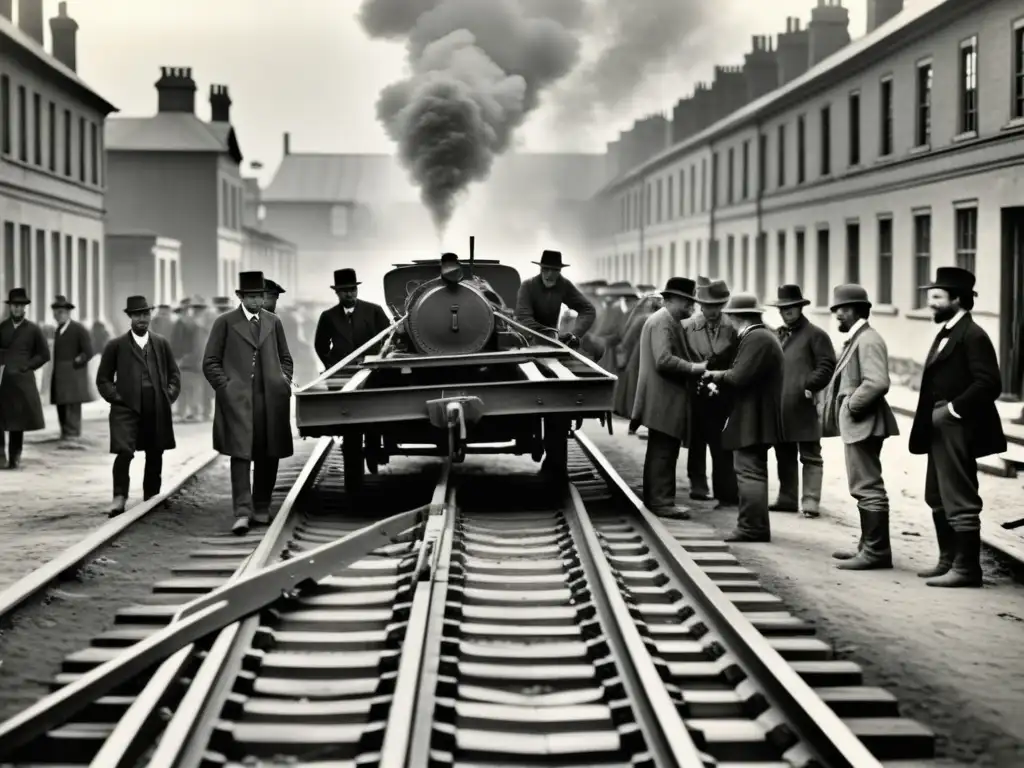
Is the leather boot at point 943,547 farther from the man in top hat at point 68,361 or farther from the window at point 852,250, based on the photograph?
the window at point 852,250

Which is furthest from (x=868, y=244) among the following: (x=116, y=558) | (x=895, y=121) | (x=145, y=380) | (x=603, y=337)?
(x=116, y=558)

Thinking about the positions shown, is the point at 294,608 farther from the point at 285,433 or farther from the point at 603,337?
the point at 603,337

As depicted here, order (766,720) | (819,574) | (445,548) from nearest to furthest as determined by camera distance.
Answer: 1. (766,720)
2. (445,548)
3. (819,574)

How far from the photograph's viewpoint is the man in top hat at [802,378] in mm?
11008

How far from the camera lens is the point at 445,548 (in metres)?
8.40

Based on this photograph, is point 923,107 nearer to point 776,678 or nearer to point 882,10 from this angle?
point 882,10

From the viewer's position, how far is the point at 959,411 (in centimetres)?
833

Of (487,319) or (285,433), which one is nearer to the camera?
(285,433)

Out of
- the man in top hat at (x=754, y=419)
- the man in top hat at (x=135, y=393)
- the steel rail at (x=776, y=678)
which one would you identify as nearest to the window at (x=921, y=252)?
the man in top hat at (x=754, y=419)

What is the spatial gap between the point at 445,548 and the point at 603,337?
13531 millimetres

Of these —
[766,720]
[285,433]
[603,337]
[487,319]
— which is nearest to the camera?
[766,720]

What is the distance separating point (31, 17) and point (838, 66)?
1952cm

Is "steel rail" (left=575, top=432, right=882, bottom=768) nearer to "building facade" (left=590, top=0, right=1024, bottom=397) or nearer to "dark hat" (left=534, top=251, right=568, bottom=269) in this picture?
"dark hat" (left=534, top=251, right=568, bottom=269)

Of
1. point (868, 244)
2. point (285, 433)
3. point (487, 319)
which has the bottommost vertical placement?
point (285, 433)
